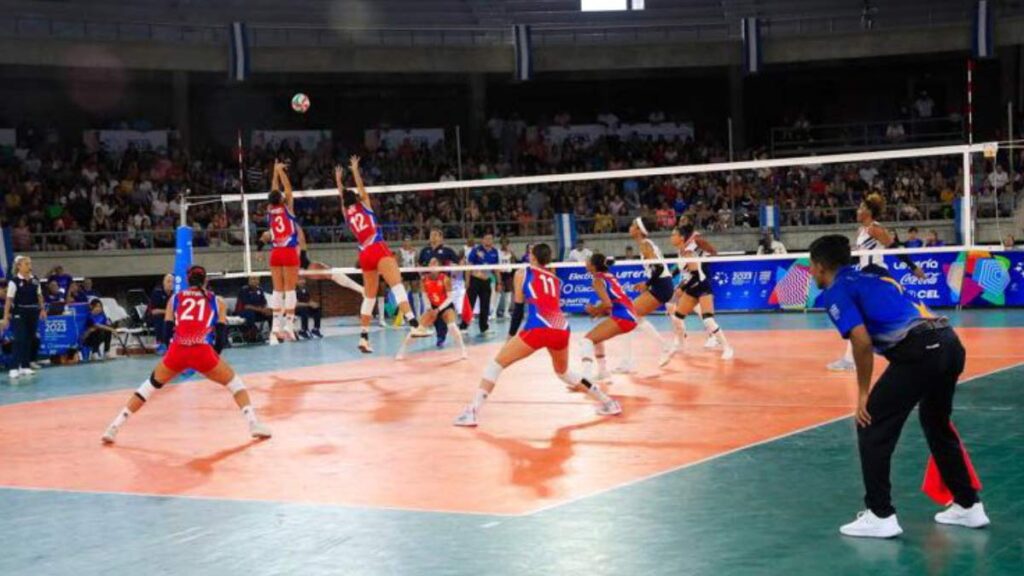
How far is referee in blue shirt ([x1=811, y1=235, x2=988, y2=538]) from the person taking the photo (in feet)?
22.1

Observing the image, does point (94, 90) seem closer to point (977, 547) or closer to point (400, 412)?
point (400, 412)

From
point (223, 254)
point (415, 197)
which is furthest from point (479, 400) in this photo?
point (415, 197)

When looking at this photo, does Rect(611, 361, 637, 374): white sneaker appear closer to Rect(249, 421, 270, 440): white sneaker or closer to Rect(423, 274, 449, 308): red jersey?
Rect(423, 274, 449, 308): red jersey

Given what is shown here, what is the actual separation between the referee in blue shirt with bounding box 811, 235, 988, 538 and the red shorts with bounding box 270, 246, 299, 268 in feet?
40.8

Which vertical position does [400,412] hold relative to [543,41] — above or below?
below

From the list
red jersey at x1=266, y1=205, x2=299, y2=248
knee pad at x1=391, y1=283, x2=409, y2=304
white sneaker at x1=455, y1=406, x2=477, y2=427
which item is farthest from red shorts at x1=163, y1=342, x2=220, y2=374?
red jersey at x1=266, y1=205, x2=299, y2=248

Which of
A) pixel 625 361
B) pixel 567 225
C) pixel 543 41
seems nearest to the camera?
pixel 625 361

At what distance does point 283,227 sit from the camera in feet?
59.1

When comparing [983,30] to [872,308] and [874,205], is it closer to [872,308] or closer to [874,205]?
[874,205]

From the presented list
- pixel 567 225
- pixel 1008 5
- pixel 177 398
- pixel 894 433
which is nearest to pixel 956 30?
pixel 1008 5

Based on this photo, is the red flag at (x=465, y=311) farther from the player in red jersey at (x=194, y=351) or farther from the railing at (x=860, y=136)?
the railing at (x=860, y=136)

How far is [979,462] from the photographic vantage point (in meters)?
8.98

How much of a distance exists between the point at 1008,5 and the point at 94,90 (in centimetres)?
2977

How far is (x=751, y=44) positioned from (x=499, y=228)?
1055 cm
